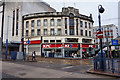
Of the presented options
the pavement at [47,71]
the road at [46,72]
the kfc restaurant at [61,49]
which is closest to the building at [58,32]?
the kfc restaurant at [61,49]

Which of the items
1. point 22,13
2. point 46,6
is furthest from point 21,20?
point 46,6

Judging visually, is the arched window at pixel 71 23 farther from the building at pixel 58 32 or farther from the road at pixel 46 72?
the road at pixel 46 72

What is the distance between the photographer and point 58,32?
32312 millimetres

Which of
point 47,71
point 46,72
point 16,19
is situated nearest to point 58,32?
point 16,19

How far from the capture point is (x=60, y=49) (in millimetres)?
31719

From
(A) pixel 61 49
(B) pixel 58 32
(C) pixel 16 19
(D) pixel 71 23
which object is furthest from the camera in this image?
(C) pixel 16 19

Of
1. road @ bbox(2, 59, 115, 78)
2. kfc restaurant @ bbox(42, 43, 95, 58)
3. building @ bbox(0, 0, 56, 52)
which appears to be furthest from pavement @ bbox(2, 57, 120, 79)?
building @ bbox(0, 0, 56, 52)

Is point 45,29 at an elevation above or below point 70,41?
above

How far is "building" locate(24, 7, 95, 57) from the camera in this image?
103 ft

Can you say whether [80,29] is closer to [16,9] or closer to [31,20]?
[31,20]

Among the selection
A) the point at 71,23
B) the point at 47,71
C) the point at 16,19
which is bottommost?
the point at 47,71

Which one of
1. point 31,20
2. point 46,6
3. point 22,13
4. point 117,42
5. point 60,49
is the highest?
point 46,6

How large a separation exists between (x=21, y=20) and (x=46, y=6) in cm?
1481

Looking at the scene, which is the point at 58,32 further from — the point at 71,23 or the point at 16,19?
the point at 16,19
